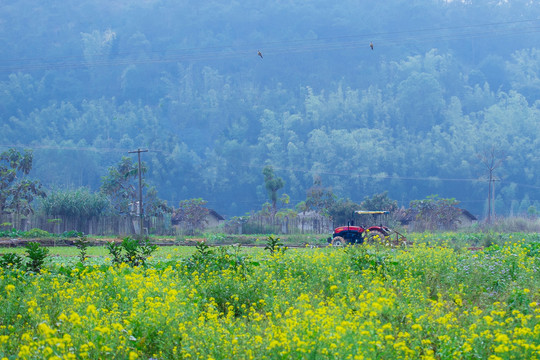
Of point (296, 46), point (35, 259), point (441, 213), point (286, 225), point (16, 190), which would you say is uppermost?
point (296, 46)

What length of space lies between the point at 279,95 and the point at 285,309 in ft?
424

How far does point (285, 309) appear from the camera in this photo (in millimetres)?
7836

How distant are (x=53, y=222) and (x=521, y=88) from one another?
110683 millimetres

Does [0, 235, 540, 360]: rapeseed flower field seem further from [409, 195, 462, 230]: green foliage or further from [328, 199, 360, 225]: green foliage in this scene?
[409, 195, 462, 230]: green foliage

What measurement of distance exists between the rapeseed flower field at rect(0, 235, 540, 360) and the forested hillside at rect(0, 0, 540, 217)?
78.6 meters

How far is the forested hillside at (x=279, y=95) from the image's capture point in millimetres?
99188

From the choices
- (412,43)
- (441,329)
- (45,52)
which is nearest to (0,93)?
(45,52)

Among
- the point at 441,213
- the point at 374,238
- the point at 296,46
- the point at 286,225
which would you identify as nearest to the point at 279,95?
the point at 296,46

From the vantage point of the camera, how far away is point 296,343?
5383mm

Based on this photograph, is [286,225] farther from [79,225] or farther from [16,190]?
[16,190]

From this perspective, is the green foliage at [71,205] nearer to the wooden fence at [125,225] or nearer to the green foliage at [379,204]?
the wooden fence at [125,225]

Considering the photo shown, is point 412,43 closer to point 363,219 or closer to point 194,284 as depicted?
point 363,219

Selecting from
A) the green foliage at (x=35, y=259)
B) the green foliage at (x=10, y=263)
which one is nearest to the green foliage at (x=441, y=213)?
the green foliage at (x=35, y=259)

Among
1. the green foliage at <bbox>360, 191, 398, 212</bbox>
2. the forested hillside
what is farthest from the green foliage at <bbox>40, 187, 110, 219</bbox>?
the forested hillside
